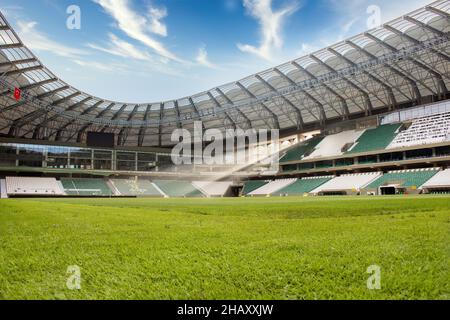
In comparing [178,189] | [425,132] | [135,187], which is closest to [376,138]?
[425,132]

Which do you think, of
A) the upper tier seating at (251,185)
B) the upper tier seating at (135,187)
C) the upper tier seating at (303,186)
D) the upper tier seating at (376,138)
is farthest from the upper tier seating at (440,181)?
the upper tier seating at (135,187)

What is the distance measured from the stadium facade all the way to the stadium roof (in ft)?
0.60

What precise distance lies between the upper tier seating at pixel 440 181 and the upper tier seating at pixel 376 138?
9743 mm

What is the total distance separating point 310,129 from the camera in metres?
63.8

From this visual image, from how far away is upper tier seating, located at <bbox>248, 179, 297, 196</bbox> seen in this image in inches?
2274

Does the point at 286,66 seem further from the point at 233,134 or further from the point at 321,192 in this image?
the point at 233,134

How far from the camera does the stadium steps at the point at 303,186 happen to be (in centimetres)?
5166

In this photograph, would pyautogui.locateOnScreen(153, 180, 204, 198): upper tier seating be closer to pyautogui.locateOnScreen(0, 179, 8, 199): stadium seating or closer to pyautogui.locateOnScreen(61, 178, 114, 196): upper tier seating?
pyautogui.locateOnScreen(61, 178, 114, 196): upper tier seating

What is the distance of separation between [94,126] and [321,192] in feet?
151

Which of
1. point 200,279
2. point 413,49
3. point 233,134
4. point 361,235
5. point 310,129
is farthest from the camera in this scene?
point 233,134

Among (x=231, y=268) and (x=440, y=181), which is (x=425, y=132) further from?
(x=231, y=268)

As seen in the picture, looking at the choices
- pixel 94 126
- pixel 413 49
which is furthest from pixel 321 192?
pixel 94 126

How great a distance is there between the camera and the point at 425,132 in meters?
44.9

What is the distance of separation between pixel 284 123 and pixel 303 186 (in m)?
16.3
